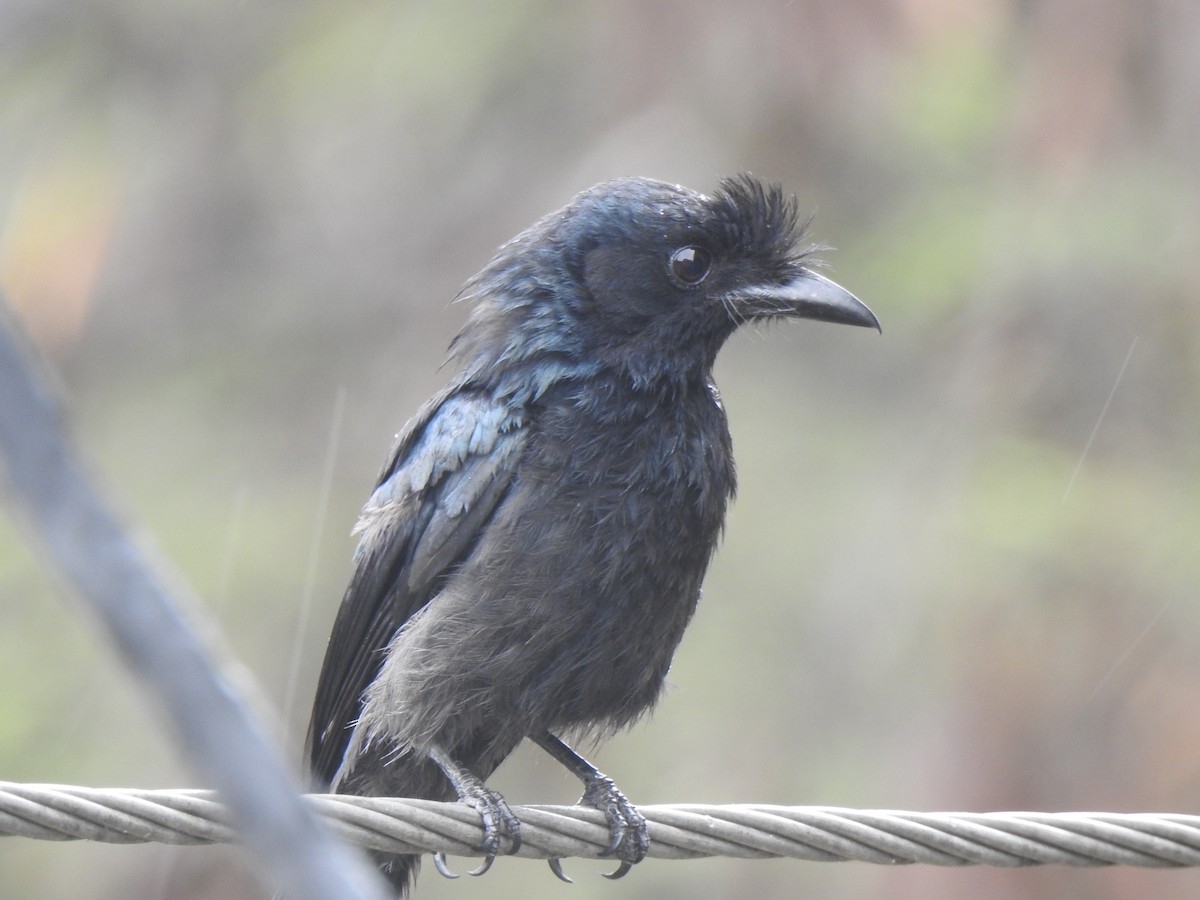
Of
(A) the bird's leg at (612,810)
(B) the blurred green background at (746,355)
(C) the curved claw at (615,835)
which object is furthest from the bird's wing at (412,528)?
(B) the blurred green background at (746,355)

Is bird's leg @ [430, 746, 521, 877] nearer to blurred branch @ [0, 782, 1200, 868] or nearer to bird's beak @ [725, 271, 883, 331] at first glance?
blurred branch @ [0, 782, 1200, 868]

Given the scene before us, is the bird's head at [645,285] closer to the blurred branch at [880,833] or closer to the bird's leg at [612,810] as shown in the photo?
the bird's leg at [612,810]

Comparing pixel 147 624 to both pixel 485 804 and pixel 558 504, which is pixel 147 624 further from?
pixel 485 804

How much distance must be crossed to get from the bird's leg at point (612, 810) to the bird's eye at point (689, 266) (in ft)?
5.02

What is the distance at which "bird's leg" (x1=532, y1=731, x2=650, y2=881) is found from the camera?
427cm

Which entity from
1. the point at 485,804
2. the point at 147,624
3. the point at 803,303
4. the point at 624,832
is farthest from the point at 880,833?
the point at 147,624

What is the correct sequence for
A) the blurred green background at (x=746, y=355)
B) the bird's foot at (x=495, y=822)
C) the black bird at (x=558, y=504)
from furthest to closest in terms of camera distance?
1. the blurred green background at (x=746, y=355)
2. the black bird at (x=558, y=504)
3. the bird's foot at (x=495, y=822)

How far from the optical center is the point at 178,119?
10.0 m

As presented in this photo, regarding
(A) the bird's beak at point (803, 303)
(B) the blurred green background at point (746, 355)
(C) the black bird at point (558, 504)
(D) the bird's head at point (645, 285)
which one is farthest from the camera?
(B) the blurred green background at point (746, 355)

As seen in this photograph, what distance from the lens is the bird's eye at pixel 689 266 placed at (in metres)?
4.71

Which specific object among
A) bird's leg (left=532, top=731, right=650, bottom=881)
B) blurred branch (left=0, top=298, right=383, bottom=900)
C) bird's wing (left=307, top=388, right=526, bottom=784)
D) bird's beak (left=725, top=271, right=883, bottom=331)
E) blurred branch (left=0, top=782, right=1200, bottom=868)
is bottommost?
blurred branch (left=0, top=298, right=383, bottom=900)

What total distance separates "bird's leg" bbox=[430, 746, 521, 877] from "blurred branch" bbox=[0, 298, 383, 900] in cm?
306

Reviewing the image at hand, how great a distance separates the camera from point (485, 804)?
4.16m

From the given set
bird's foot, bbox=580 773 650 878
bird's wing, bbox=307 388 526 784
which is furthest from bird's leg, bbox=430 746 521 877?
bird's wing, bbox=307 388 526 784
